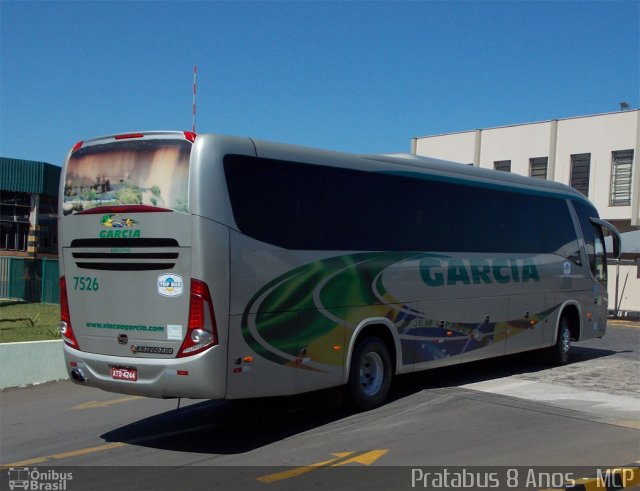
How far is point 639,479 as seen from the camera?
732cm

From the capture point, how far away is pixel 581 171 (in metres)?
34.5

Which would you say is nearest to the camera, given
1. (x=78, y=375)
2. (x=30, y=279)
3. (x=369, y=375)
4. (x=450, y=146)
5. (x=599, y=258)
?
(x=78, y=375)

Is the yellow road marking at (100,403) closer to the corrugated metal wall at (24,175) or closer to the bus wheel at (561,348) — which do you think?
the bus wheel at (561,348)

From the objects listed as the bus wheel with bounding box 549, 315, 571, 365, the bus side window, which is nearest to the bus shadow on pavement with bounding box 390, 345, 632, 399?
the bus wheel with bounding box 549, 315, 571, 365

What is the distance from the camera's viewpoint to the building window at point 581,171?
34188 millimetres

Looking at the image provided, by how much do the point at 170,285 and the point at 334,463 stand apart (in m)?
2.58

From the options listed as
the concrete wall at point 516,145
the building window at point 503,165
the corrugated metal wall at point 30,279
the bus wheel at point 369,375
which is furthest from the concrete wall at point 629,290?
the bus wheel at point 369,375

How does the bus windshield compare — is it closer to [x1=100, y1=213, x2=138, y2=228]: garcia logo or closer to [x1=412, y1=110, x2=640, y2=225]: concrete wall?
[x1=100, y1=213, x2=138, y2=228]: garcia logo

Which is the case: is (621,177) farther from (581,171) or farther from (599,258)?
(599,258)

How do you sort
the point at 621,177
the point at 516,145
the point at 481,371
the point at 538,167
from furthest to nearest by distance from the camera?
1. the point at 516,145
2. the point at 538,167
3. the point at 621,177
4. the point at 481,371

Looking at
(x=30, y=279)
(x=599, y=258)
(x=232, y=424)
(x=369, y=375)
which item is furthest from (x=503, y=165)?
(x=232, y=424)

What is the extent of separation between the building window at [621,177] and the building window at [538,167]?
330 cm

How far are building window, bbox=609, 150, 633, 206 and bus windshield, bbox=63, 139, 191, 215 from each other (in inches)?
1120

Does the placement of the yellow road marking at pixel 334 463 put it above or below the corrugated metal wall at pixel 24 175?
below
